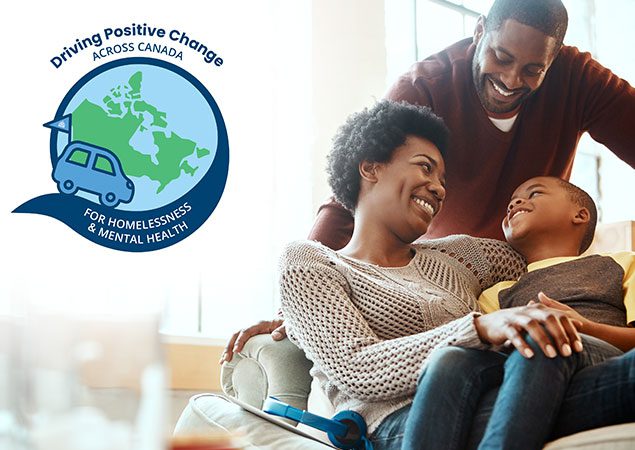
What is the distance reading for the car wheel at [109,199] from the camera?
277 cm

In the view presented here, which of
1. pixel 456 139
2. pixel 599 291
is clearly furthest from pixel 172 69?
pixel 599 291

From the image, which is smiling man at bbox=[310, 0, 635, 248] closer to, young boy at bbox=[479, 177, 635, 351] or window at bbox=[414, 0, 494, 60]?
young boy at bbox=[479, 177, 635, 351]

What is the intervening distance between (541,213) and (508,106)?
39cm

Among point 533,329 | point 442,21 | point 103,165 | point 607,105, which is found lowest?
point 533,329

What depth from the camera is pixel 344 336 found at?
1.40 meters

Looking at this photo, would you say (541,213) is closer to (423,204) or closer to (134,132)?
(423,204)

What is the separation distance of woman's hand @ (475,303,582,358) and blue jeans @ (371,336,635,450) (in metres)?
0.01

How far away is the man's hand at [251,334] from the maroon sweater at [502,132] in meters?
0.53

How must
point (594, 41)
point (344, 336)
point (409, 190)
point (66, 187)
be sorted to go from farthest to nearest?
1. point (594, 41)
2. point (66, 187)
3. point (409, 190)
4. point (344, 336)

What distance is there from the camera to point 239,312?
3.02 m

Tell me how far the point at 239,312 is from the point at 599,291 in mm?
1682

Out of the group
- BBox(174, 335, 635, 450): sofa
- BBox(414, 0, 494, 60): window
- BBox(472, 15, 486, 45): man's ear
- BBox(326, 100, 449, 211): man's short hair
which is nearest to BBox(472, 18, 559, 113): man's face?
BBox(472, 15, 486, 45): man's ear

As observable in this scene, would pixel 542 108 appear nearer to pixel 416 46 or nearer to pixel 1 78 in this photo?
pixel 1 78

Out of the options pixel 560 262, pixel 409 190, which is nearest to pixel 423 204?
pixel 409 190
